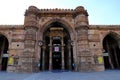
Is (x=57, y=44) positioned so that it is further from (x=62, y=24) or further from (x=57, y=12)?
(x=57, y=12)

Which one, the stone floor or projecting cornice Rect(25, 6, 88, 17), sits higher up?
projecting cornice Rect(25, 6, 88, 17)

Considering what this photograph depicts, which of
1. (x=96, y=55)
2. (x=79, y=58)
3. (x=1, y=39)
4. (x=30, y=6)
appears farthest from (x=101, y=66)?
(x=1, y=39)

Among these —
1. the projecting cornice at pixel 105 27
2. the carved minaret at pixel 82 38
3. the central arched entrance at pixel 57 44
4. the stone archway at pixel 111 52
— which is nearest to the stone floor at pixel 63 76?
the carved minaret at pixel 82 38

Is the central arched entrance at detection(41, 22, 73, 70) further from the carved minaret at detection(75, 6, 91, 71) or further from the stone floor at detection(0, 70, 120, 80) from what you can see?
the stone floor at detection(0, 70, 120, 80)

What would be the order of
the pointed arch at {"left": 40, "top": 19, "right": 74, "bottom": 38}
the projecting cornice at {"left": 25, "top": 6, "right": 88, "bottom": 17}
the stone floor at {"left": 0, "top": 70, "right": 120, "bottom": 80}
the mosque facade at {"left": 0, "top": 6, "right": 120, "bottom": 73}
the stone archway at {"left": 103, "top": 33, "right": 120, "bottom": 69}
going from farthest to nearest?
the stone archway at {"left": 103, "top": 33, "right": 120, "bottom": 69}
the projecting cornice at {"left": 25, "top": 6, "right": 88, "bottom": 17}
the pointed arch at {"left": 40, "top": 19, "right": 74, "bottom": 38}
the mosque facade at {"left": 0, "top": 6, "right": 120, "bottom": 73}
the stone floor at {"left": 0, "top": 70, "right": 120, "bottom": 80}

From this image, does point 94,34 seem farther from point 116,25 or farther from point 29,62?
point 29,62

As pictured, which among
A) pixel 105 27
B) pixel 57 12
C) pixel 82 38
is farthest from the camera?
pixel 57 12

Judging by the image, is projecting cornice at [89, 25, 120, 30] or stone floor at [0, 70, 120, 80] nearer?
stone floor at [0, 70, 120, 80]

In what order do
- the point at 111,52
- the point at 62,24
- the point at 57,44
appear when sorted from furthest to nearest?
the point at 111,52 → the point at 57,44 → the point at 62,24

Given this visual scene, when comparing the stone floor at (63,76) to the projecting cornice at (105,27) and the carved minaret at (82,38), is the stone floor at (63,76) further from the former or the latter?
the projecting cornice at (105,27)

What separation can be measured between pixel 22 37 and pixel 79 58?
11.4 m

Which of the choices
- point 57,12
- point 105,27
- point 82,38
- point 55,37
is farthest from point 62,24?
point 105,27

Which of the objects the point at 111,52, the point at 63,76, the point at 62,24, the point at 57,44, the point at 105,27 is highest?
the point at 62,24

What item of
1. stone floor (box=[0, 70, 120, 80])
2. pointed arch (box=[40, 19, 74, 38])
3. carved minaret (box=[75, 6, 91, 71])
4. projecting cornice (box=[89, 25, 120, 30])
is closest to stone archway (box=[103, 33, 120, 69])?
projecting cornice (box=[89, 25, 120, 30])
